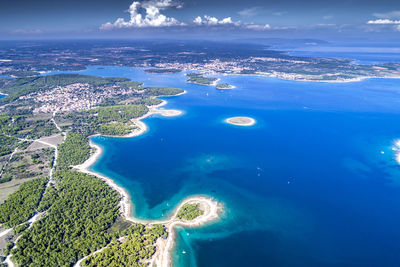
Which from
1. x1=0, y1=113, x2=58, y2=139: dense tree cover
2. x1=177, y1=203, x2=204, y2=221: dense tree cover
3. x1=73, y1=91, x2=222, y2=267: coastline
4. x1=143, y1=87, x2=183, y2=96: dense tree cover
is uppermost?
x1=143, y1=87, x2=183, y2=96: dense tree cover

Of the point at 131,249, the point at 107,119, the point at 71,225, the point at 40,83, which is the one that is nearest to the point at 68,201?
the point at 71,225

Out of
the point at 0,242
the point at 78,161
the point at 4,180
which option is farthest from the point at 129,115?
the point at 0,242

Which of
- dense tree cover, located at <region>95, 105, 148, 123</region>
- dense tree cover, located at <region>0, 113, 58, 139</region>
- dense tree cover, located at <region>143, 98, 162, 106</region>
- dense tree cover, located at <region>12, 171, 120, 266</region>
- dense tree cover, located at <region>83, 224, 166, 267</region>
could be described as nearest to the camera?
dense tree cover, located at <region>83, 224, 166, 267</region>

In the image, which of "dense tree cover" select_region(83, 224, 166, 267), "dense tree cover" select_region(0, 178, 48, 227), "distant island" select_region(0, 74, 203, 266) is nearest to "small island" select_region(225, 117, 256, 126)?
"distant island" select_region(0, 74, 203, 266)

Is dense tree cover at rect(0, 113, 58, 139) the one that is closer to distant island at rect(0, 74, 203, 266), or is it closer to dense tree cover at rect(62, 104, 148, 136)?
distant island at rect(0, 74, 203, 266)

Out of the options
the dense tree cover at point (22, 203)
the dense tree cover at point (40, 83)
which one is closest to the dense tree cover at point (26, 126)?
the dense tree cover at point (40, 83)

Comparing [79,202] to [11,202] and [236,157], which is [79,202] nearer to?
[11,202]

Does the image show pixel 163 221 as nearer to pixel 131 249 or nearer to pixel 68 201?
pixel 131 249
